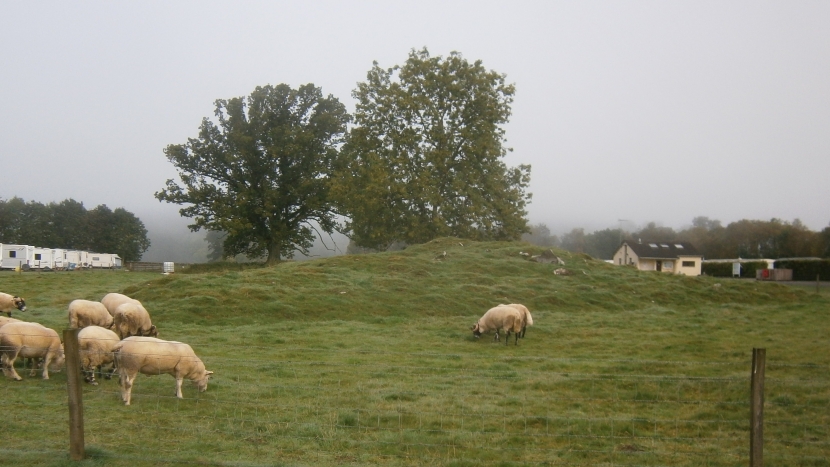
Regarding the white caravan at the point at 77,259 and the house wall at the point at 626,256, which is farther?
the white caravan at the point at 77,259

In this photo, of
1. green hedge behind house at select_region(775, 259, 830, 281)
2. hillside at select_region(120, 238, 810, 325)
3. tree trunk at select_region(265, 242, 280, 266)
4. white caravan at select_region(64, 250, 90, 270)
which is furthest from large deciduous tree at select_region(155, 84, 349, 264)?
green hedge behind house at select_region(775, 259, 830, 281)

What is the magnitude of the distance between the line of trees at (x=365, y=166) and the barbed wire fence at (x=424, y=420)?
119 feet

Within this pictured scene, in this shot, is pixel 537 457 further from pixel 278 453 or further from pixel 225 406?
pixel 225 406

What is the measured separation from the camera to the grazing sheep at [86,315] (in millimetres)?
15125

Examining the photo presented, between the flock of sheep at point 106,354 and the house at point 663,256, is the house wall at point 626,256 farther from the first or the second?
the flock of sheep at point 106,354

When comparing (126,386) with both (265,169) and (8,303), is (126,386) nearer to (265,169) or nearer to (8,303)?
(8,303)

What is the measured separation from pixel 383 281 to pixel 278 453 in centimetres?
2289

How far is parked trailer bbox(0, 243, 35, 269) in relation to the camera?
62.5 meters

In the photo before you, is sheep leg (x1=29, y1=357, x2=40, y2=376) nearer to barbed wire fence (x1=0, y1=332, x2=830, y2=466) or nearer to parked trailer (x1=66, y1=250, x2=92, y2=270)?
barbed wire fence (x1=0, y1=332, x2=830, y2=466)

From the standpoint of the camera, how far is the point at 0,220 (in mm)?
93188

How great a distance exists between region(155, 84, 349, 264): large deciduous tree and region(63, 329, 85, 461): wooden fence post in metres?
46.3

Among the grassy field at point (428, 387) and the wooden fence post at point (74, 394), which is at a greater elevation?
the wooden fence post at point (74, 394)

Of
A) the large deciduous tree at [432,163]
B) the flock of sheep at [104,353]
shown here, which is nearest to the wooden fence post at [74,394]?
the flock of sheep at [104,353]

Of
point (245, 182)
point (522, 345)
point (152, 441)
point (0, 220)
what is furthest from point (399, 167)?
point (0, 220)
